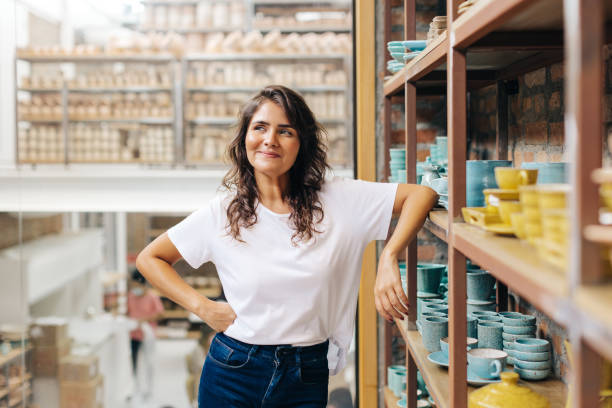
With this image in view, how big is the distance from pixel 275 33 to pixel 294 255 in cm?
265

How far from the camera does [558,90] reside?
1496 millimetres

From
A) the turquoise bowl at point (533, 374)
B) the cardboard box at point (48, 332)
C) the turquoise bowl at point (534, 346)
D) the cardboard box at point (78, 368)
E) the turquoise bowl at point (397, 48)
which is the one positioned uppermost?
the turquoise bowl at point (397, 48)

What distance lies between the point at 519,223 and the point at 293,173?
3.19 ft

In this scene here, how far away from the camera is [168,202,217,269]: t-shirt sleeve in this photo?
1.70 meters

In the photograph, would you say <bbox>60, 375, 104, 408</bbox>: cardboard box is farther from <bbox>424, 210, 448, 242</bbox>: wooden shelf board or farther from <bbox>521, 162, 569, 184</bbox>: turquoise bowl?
<bbox>521, 162, 569, 184</bbox>: turquoise bowl

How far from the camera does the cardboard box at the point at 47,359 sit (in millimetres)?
3568

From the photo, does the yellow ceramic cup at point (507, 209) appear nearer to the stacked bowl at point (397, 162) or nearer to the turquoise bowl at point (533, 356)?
the turquoise bowl at point (533, 356)

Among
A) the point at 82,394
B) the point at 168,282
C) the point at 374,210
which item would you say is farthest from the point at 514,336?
the point at 82,394

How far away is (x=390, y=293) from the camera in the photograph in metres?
A: 1.41

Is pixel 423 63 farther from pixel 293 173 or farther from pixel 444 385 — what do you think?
pixel 444 385

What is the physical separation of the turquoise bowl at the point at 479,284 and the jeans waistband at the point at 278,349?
0.46 metres

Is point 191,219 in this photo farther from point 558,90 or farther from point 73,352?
point 73,352

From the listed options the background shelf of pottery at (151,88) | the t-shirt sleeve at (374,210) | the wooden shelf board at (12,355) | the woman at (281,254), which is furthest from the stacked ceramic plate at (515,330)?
the wooden shelf board at (12,355)

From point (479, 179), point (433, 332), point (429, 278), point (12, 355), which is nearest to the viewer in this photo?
point (479, 179)
